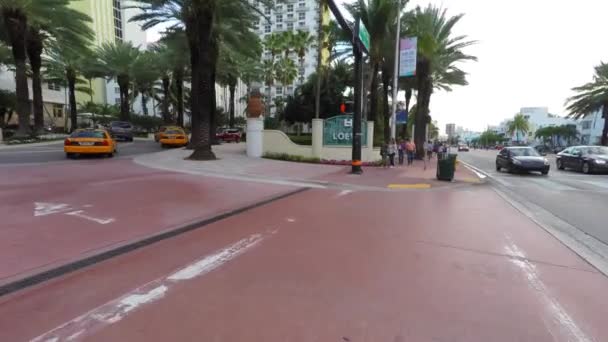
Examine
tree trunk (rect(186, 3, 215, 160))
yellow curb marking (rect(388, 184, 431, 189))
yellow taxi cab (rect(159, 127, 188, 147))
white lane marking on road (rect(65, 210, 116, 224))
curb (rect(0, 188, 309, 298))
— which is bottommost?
yellow curb marking (rect(388, 184, 431, 189))

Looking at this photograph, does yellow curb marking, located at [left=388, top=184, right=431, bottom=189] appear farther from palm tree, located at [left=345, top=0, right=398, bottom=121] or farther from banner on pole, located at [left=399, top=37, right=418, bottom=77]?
palm tree, located at [left=345, top=0, right=398, bottom=121]

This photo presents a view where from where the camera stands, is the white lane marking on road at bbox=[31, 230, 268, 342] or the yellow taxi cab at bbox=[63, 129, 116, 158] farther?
the yellow taxi cab at bbox=[63, 129, 116, 158]

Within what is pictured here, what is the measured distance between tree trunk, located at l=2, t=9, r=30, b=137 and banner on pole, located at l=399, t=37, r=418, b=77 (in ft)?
82.5

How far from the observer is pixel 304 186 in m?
11.5

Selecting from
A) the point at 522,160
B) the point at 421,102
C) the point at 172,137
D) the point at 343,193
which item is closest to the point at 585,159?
the point at 522,160

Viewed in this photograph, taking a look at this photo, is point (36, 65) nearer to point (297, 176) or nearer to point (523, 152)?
point (297, 176)

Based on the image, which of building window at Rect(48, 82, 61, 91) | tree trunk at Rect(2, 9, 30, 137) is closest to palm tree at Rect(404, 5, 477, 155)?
tree trunk at Rect(2, 9, 30, 137)

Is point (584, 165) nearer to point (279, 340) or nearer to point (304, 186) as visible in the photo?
point (304, 186)

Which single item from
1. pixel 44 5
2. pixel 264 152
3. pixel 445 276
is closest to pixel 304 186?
pixel 445 276

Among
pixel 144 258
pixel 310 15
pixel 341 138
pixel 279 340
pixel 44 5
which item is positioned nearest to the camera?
pixel 279 340

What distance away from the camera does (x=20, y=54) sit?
80.5 ft

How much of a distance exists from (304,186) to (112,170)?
23.8 feet

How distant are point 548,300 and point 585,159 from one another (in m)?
19.4

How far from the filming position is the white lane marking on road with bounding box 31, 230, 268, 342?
2850 mm
